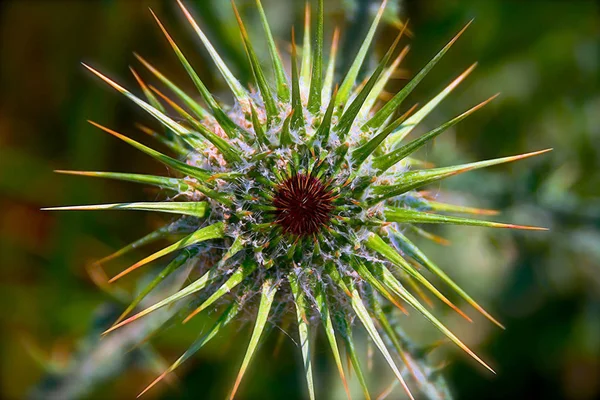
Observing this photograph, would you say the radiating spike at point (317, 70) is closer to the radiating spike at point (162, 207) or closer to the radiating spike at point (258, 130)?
the radiating spike at point (258, 130)

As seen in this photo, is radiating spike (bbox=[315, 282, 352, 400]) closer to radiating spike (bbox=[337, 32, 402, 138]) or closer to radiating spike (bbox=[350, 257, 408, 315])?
radiating spike (bbox=[350, 257, 408, 315])

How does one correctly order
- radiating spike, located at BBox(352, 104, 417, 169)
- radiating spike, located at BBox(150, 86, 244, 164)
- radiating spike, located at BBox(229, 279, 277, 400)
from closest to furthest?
1. radiating spike, located at BBox(229, 279, 277, 400)
2. radiating spike, located at BBox(352, 104, 417, 169)
3. radiating spike, located at BBox(150, 86, 244, 164)

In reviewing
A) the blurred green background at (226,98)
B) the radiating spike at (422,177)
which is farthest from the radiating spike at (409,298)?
the blurred green background at (226,98)

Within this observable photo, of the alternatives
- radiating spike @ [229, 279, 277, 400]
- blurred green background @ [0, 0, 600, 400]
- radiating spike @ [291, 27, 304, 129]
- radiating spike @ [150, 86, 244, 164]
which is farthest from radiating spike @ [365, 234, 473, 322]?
blurred green background @ [0, 0, 600, 400]

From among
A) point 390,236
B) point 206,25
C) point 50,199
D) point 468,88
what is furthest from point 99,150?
point 390,236

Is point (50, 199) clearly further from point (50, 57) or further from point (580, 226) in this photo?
point (580, 226)

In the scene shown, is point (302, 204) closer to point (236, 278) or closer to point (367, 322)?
point (236, 278)
